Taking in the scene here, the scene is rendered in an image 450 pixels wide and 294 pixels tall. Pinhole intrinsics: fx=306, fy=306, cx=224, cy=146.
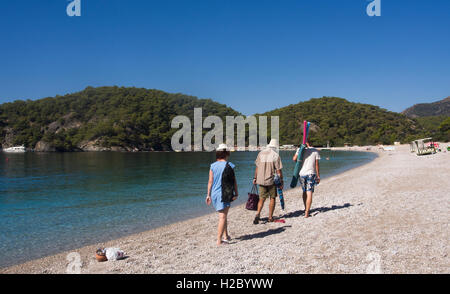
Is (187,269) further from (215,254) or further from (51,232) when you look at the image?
(51,232)

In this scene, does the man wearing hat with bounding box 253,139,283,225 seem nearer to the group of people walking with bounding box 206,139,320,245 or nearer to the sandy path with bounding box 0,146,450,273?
A: the group of people walking with bounding box 206,139,320,245

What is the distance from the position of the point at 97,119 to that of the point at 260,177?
16634 centimetres

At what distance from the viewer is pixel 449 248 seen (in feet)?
18.7

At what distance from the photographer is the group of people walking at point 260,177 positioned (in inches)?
255

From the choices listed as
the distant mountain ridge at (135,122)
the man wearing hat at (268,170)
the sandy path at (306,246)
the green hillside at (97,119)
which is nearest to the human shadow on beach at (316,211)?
the sandy path at (306,246)

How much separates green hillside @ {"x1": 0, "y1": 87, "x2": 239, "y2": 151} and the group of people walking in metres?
142

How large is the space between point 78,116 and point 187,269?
574 feet

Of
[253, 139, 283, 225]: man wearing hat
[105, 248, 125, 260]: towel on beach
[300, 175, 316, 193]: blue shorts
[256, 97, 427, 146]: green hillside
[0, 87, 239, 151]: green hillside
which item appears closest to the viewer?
[105, 248, 125, 260]: towel on beach

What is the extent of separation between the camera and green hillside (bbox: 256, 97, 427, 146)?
139625 mm

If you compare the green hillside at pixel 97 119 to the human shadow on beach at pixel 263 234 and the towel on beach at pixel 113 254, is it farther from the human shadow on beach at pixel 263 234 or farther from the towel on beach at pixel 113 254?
the towel on beach at pixel 113 254

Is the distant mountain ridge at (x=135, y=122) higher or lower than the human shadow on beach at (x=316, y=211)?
higher

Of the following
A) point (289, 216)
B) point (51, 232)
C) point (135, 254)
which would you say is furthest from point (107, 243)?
point (289, 216)

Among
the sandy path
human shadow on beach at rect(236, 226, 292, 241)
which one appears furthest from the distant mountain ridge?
human shadow on beach at rect(236, 226, 292, 241)

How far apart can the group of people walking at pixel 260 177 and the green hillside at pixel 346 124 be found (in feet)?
411
